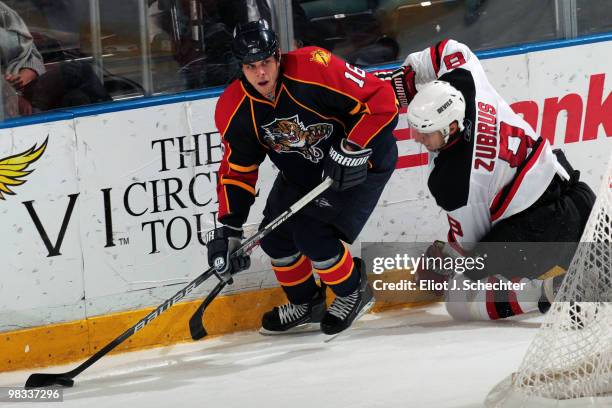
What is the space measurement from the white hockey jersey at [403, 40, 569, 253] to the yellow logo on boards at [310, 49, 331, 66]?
22.5 inches

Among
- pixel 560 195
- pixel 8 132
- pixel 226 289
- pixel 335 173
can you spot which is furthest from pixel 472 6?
pixel 8 132

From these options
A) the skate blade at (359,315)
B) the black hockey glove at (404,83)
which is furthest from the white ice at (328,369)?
the black hockey glove at (404,83)

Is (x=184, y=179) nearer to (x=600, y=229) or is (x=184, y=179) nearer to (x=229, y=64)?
(x=229, y=64)

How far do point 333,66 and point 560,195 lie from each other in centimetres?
103

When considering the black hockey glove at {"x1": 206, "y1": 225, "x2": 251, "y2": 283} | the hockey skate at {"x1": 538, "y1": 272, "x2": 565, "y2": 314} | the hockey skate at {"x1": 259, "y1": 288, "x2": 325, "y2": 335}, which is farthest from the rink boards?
the hockey skate at {"x1": 538, "y1": 272, "x2": 565, "y2": 314}

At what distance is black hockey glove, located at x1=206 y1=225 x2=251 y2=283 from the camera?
349cm

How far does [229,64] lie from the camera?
13.3 ft

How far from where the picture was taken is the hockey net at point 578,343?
9.12 ft

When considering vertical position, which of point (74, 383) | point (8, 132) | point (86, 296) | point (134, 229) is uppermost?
point (8, 132)

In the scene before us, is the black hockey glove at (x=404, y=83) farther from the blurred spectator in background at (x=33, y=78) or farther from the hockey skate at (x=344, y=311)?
the blurred spectator in background at (x=33, y=78)

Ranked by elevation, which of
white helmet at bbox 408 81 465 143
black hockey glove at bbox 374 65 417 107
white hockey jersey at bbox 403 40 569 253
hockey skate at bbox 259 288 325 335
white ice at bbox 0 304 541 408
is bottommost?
white ice at bbox 0 304 541 408

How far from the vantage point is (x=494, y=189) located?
12.4ft

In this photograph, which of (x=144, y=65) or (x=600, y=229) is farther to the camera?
(x=144, y=65)

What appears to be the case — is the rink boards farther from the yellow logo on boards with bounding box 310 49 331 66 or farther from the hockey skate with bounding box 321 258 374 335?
the yellow logo on boards with bounding box 310 49 331 66
